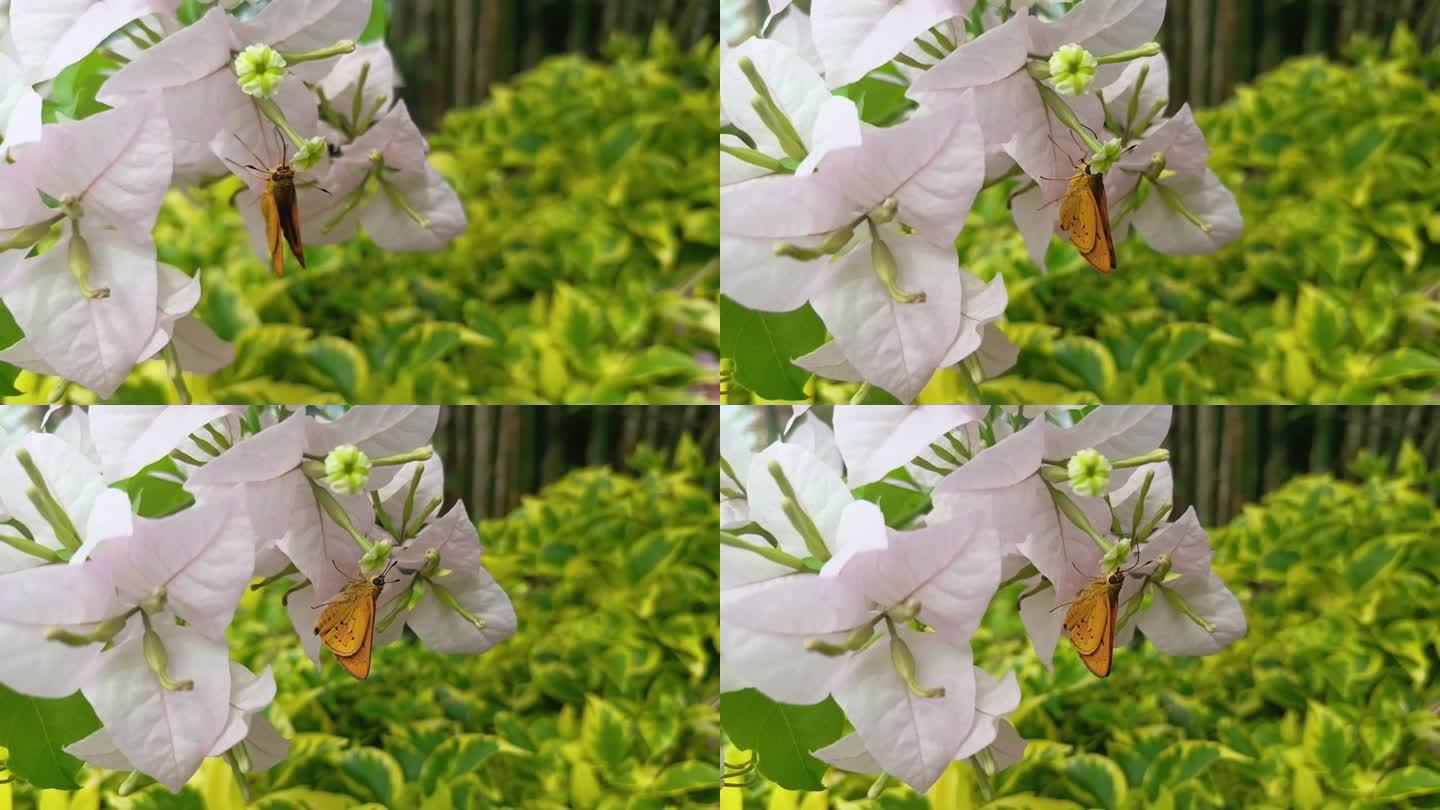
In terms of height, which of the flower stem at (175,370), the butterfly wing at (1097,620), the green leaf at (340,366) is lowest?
the butterfly wing at (1097,620)

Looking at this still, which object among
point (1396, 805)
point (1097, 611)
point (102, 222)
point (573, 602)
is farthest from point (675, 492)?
point (1396, 805)

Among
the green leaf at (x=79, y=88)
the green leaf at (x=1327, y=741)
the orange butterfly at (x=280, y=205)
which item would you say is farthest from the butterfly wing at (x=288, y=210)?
the green leaf at (x=1327, y=741)

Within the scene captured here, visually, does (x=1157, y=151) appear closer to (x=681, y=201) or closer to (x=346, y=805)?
(x=681, y=201)

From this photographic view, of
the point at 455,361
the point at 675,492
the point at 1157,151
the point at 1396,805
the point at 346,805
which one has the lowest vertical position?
the point at 1396,805

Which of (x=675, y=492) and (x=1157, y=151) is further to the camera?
(x=675, y=492)

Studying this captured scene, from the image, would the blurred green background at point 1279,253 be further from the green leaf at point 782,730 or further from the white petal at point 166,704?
the white petal at point 166,704

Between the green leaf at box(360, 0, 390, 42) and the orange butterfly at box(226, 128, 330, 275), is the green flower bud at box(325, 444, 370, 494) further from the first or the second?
the green leaf at box(360, 0, 390, 42)
